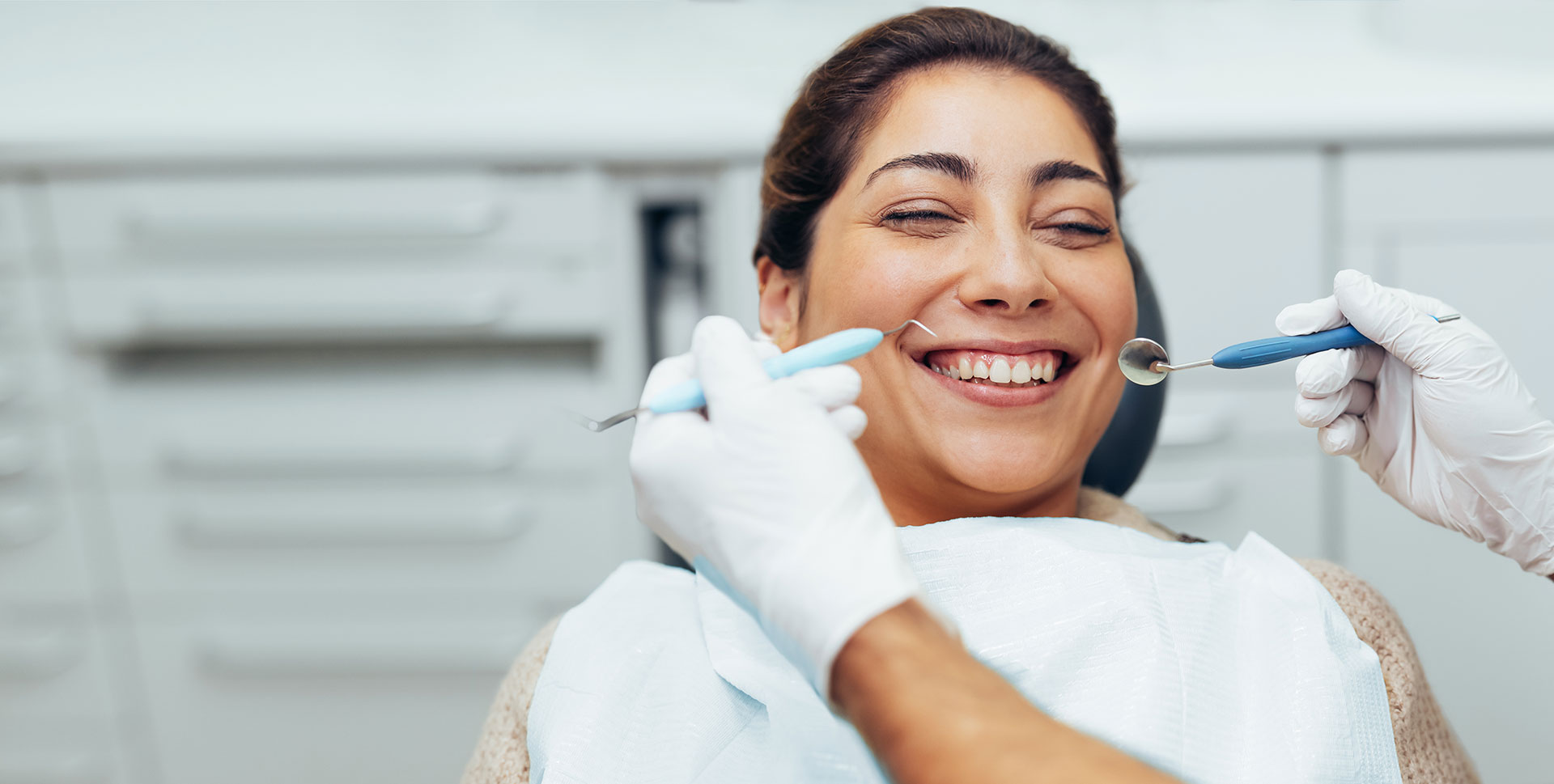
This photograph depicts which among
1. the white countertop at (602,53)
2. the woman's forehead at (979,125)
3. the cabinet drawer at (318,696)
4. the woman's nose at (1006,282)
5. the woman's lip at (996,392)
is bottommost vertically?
the cabinet drawer at (318,696)

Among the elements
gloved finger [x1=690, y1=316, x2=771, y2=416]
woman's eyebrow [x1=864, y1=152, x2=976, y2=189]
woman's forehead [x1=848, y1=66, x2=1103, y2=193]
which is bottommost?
gloved finger [x1=690, y1=316, x2=771, y2=416]

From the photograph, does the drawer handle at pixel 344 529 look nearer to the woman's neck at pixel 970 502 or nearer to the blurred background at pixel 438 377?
the blurred background at pixel 438 377

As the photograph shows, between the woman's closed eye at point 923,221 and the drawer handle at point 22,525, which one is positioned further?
the drawer handle at point 22,525

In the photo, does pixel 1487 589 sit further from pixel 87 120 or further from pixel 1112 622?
pixel 87 120

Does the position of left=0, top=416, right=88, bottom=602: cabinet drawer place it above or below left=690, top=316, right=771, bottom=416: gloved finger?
below

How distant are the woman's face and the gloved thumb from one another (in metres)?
0.20

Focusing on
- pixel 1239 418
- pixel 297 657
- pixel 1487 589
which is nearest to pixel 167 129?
pixel 297 657

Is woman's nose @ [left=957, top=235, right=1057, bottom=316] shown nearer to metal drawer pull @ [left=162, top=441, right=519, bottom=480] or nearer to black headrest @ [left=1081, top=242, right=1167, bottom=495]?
black headrest @ [left=1081, top=242, right=1167, bottom=495]

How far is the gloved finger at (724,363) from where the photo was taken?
2.17ft

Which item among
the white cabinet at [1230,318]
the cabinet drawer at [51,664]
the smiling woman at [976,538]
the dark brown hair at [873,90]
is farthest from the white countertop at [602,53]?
the cabinet drawer at [51,664]

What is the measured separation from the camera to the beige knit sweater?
76 cm

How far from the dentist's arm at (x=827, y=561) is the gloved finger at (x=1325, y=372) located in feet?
1.43

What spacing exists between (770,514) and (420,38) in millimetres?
1909

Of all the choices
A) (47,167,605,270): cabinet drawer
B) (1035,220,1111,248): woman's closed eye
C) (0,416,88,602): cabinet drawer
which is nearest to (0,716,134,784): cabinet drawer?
(0,416,88,602): cabinet drawer
